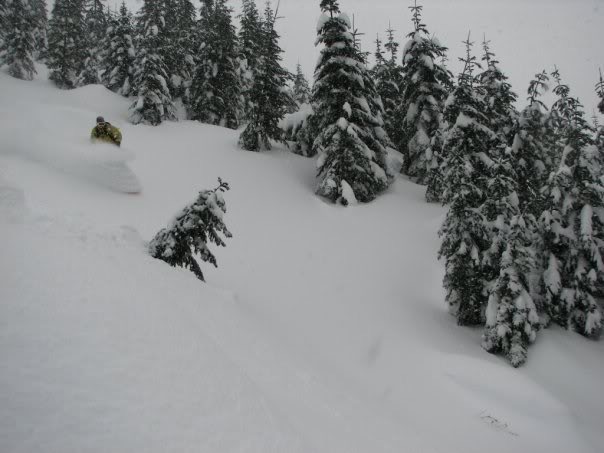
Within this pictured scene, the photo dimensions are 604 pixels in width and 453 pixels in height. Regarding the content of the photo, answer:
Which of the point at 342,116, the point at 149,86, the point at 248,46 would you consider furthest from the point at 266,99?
the point at 248,46

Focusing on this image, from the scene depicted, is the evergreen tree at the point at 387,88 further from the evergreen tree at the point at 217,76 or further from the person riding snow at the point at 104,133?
the person riding snow at the point at 104,133

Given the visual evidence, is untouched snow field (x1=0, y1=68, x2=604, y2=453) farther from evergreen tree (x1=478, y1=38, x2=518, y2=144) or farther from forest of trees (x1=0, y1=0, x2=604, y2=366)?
evergreen tree (x1=478, y1=38, x2=518, y2=144)

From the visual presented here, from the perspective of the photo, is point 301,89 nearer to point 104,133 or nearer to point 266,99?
point 266,99

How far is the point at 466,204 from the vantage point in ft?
47.0

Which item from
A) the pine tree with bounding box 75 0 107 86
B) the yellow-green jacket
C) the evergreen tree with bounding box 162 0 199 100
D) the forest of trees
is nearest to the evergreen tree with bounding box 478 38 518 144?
the forest of trees

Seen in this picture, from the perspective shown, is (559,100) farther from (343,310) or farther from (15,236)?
(15,236)

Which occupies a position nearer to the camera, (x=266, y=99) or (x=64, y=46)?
(x=266, y=99)

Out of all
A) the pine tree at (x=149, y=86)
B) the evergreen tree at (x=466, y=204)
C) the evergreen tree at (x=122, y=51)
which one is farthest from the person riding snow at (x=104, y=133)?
Answer: the evergreen tree at (x=122, y=51)

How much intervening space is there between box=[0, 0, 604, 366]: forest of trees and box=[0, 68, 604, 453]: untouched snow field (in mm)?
1494

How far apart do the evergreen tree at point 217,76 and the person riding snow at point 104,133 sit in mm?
A: 19466

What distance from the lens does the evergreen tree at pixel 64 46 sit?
4172 centimetres

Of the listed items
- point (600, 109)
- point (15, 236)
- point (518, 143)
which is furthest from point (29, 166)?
point (600, 109)

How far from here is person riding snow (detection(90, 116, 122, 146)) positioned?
13.4 m

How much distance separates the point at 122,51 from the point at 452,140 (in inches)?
1279
